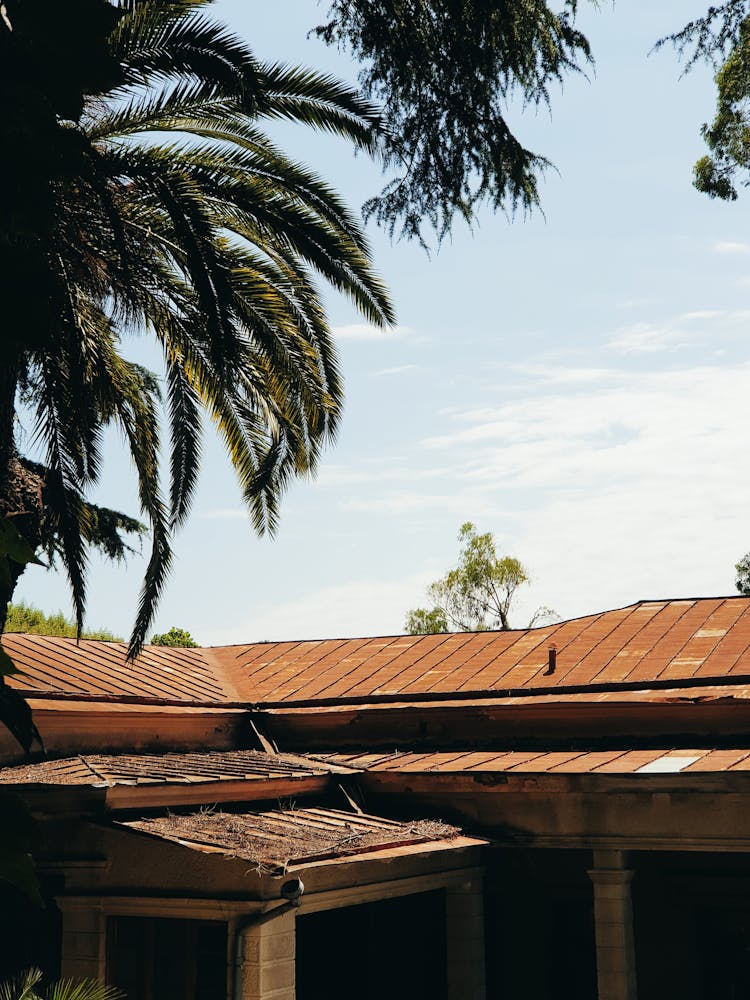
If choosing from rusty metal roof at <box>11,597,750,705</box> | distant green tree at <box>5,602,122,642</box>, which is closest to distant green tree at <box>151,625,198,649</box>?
distant green tree at <box>5,602,122,642</box>

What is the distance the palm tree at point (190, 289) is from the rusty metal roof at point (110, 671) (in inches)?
73.6

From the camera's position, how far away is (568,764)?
11188 mm

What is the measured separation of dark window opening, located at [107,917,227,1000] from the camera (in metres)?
10.2

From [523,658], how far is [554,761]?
300 centimetres

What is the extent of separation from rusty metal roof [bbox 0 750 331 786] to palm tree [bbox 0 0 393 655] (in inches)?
51.9

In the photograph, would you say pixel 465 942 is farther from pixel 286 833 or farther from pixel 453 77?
pixel 453 77

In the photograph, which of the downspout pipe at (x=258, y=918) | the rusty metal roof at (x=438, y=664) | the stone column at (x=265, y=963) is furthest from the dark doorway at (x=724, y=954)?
the downspout pipe at (x=258, y=918)

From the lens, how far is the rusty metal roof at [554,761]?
10523 mm

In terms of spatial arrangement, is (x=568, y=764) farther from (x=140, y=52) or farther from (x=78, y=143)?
(x=78, y=143)

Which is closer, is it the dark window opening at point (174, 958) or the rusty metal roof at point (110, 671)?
the dark window opening at point (174, 958)

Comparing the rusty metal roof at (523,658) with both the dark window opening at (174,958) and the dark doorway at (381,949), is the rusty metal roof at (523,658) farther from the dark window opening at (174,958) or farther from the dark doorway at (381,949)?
the dark window opening at (174,958)

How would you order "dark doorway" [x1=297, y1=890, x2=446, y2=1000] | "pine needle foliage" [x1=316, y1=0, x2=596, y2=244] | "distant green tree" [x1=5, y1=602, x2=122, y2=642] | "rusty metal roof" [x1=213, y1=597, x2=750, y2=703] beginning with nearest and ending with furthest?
"pine needle foliage" [x1=316, y1=0, x2=596, y2=244]
"dark doorway" [x1=297, y1=890, x2=446, y2=1000]
"rusty metal roof" [x1=213, y1=597, x2=750, y2=703]
"distant green tree" [x1=5, y1=602, x2=122, y2=642]

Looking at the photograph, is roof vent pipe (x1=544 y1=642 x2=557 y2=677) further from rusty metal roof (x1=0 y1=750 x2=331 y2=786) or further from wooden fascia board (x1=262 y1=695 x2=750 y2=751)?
rusty metal roof (x1=0 y1=750 x2=331 y2=786)

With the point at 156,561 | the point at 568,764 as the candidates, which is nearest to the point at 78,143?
the point at 156,561
